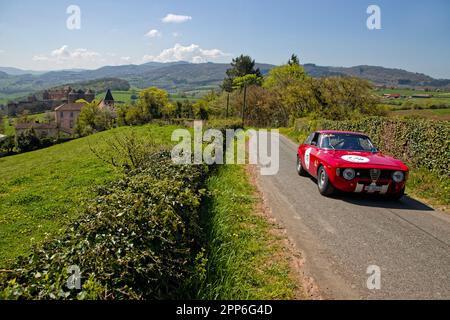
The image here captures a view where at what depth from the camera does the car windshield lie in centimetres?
908

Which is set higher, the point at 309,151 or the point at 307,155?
the point at 309,151

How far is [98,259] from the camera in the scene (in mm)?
3047

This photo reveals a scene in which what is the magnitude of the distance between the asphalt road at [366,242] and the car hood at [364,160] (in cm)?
96

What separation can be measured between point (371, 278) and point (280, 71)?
2762 inches

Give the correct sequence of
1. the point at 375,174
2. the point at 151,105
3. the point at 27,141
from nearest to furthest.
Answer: the point at 375,174 < the point at 27,141 < the point at 151,105

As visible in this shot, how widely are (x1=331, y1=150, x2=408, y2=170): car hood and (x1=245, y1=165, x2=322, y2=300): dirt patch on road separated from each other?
218cm

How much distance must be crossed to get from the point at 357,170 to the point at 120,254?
6.06m

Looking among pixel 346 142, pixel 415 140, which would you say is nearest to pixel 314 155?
pixel 346 142

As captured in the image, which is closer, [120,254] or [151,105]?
[120,254]

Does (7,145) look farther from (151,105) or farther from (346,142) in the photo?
(346,142)

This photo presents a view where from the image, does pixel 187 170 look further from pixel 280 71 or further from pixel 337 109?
pixel 280 71

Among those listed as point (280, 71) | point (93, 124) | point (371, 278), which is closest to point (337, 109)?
point (371, 278)

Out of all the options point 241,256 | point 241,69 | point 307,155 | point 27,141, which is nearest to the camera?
point 241,256

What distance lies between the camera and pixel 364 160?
789 centimetres
